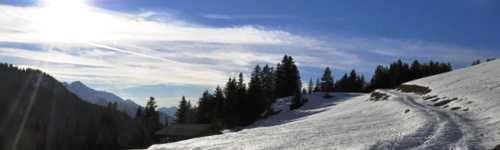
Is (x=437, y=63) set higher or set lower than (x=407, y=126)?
higher

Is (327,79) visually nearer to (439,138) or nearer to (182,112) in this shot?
(182,112)

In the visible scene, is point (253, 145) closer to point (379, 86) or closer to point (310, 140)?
point (310, 140)

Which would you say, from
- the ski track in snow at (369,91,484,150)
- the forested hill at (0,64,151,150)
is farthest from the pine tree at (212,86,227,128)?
the ski track in snow at (369,91,484,150)

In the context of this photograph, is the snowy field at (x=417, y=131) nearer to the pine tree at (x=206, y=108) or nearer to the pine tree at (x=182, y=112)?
the pine tree at (x=206, y=108)

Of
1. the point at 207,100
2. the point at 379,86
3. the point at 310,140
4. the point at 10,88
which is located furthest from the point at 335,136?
the point at 10,88

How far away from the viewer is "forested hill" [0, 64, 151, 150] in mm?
125938

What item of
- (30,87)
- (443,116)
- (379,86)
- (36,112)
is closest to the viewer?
(443,116)

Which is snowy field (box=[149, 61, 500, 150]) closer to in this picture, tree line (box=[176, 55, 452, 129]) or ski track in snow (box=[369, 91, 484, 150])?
ski track in snow (box=[369, 91, 484, 150])

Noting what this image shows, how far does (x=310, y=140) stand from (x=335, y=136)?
1.79 m

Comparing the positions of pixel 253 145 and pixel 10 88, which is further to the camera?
pixel 10 88

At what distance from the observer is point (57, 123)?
146 meters

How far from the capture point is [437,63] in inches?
5379

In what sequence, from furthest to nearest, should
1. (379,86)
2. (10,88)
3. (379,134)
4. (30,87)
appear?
(30,87), (10,88), (379,86), (379,134)

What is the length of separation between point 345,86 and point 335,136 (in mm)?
94863
